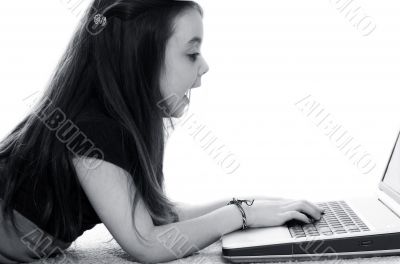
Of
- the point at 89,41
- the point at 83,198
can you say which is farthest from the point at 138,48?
the point at 83,198

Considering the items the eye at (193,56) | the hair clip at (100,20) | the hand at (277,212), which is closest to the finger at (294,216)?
the hand at (277,212)

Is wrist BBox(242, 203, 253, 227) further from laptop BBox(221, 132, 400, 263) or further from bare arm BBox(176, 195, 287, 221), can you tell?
bare arm BBox(176, 195, 287, 221)

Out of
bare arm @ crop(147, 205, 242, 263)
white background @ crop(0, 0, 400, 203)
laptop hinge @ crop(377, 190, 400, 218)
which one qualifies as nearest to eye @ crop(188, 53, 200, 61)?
bare arm @ crop(147, 205, 242, 263)

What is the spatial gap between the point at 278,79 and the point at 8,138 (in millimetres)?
1011

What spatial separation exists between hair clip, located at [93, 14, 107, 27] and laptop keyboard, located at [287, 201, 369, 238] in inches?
19.3

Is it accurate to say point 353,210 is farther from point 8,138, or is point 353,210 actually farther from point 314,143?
point 314,143

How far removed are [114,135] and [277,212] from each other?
32 cm

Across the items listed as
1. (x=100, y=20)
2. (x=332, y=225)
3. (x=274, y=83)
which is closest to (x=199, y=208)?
(x=332, y=225)

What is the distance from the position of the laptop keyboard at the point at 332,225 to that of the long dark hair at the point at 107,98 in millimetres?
246

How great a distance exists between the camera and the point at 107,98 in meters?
0.94

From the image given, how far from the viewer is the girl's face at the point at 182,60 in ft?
3.19

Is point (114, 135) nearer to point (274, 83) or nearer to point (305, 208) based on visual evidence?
point (305, 208)

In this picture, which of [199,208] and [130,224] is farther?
[199,208]

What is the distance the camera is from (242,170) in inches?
73.0
